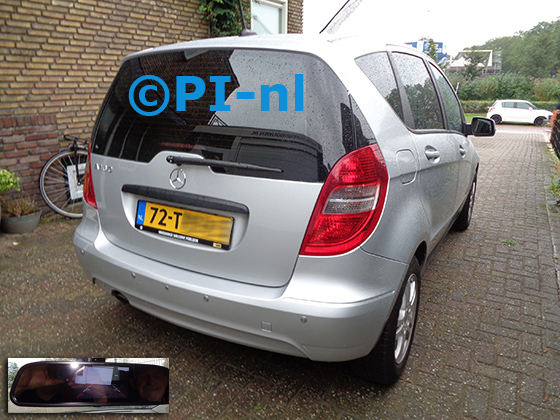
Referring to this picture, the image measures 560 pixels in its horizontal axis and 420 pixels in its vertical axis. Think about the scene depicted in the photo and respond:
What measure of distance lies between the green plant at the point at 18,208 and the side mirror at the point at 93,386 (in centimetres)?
324

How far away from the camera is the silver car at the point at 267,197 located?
197cm

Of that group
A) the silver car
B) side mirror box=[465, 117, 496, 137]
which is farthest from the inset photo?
side mirror box=[465, 117, 496, 137]

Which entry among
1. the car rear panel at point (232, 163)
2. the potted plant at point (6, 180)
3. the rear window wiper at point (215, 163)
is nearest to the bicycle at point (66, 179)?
the potted plant at point (6, 180)

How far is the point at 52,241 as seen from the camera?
477 centimetres

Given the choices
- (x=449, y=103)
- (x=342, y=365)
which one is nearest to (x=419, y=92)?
(x=449, y=103)

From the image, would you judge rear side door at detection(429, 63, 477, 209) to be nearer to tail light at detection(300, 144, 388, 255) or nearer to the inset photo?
tail light at detection(300, 144, 388, 255)

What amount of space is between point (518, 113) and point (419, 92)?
3143 cm

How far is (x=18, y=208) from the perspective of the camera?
500cm

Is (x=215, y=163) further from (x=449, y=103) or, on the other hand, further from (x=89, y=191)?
(x=449, y=103)

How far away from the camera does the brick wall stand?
517cm

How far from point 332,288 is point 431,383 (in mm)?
1022

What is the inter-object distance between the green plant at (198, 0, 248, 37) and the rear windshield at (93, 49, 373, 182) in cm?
592

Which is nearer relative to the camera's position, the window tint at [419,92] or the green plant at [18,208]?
the window tint at [419,92]

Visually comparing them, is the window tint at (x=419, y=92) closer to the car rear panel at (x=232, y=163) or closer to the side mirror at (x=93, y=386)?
the car rear panel at (x=232, y=163)
